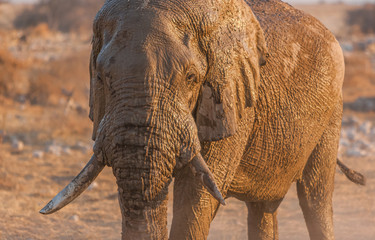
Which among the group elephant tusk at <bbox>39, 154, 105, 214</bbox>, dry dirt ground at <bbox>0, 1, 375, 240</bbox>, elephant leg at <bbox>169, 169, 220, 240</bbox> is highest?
elephant tusk at <bbox>39, 154, 105, 214</bbox>

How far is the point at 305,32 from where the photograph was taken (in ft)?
13.2

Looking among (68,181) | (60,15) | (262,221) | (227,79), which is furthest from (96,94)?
(60,15)

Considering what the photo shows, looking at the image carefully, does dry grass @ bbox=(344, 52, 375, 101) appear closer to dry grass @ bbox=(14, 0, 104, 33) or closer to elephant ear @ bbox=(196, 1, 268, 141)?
elephant ear @ bbox=(196, 1, 268, 141)

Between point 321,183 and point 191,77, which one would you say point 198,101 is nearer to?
point 191,77

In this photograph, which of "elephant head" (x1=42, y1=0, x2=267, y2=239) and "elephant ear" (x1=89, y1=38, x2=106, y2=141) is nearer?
"elephant head" (x1=42, y1=0, x2=267, y2=239)

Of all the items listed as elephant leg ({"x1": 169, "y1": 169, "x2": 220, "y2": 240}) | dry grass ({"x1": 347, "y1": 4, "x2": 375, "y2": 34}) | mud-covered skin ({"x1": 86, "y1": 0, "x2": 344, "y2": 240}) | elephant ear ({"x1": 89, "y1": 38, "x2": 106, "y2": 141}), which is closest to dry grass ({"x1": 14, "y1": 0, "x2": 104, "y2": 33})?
dry grass ({"x1": 347, "y1": 4, "x2": 375, "y2": 34})

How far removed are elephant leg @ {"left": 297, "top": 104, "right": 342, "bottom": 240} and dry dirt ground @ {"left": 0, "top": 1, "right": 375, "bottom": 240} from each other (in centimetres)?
135

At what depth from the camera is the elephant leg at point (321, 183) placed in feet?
14.1

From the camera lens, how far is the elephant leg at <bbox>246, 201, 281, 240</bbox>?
4.51 m

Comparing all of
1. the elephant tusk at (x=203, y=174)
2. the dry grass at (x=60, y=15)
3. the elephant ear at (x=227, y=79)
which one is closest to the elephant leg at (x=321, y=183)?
the elephant ear at (x=227, y=79)

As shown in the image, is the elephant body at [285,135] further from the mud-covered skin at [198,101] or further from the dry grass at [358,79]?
the dry grass at [358,79]

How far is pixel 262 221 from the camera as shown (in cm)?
454

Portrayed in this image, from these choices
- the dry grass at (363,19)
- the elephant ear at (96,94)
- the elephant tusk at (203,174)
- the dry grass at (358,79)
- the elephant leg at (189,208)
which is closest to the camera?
the elephant tusk at (203,174)

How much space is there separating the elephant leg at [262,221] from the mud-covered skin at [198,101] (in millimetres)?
425
